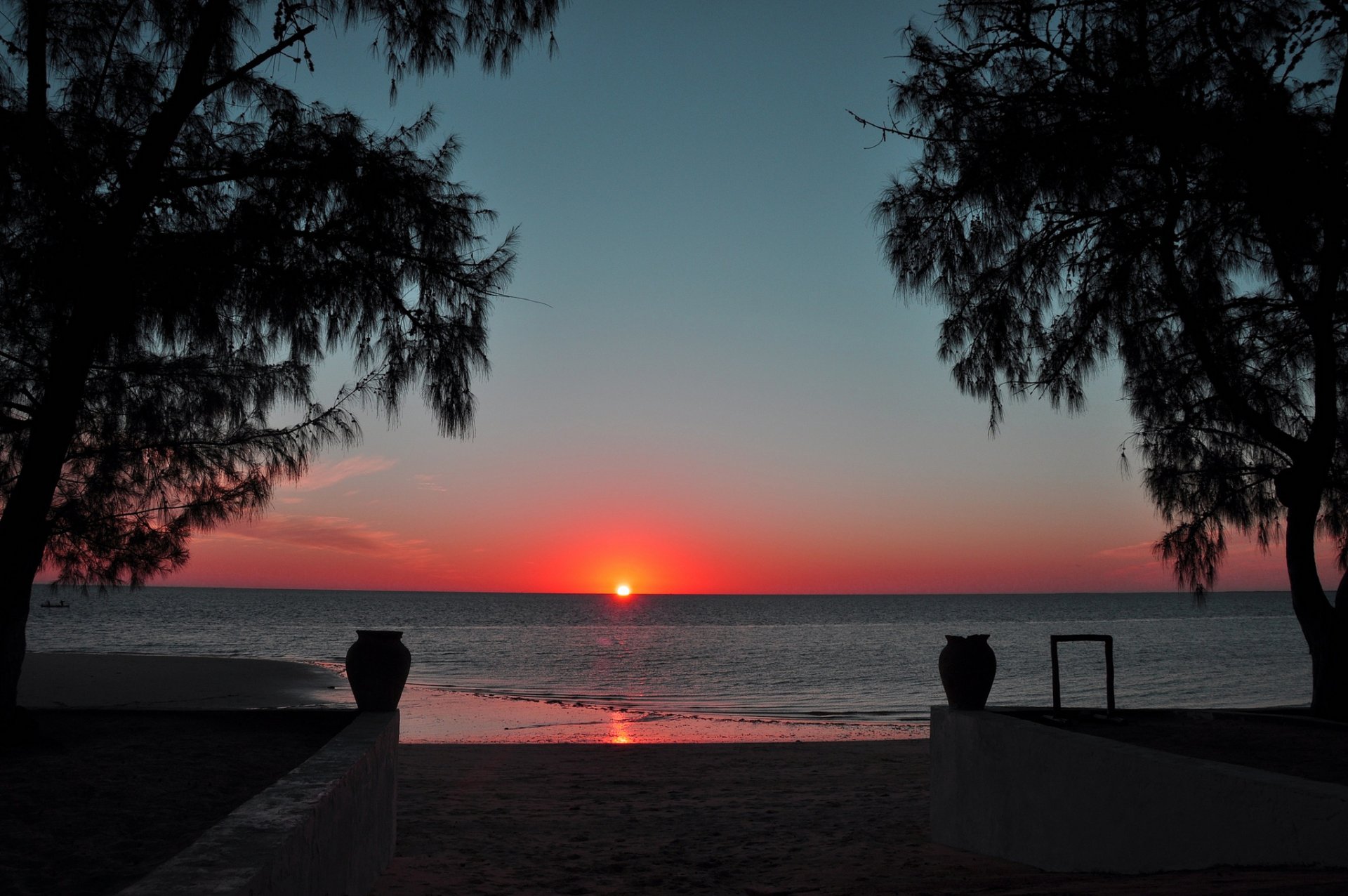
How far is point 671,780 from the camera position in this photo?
34.7 ft

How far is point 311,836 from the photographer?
11.8 feet

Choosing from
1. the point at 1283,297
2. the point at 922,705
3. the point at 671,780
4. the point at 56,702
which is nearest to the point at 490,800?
the point at 671,780

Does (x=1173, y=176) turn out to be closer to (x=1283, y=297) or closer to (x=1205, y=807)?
(x=1283, y=297)

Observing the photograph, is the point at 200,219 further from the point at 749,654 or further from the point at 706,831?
the point at 749,654

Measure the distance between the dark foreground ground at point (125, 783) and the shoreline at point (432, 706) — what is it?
648 centimetres

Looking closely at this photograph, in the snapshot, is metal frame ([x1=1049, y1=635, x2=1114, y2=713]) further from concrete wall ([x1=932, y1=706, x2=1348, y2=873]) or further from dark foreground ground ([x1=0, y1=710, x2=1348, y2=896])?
concrete wall ([x1=932, y1=706, x2=1348, y2=873])

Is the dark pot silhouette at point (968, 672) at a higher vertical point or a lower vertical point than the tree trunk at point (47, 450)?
lower

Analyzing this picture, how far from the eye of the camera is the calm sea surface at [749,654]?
26.1 m

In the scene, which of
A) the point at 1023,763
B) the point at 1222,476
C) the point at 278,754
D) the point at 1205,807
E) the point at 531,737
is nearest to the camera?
the point at 1205,807

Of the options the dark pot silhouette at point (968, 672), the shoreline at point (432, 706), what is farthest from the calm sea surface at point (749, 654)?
the dark pot silhouette at point (968, 672)

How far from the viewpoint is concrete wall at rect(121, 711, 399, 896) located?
2705 millimetres

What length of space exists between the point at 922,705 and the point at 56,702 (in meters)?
18.5

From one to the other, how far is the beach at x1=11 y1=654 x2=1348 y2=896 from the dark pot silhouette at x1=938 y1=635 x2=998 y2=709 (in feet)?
3.63

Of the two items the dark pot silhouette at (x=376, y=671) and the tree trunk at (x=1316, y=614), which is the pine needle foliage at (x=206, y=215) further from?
the tree trunk at (x=1316, y=614)
